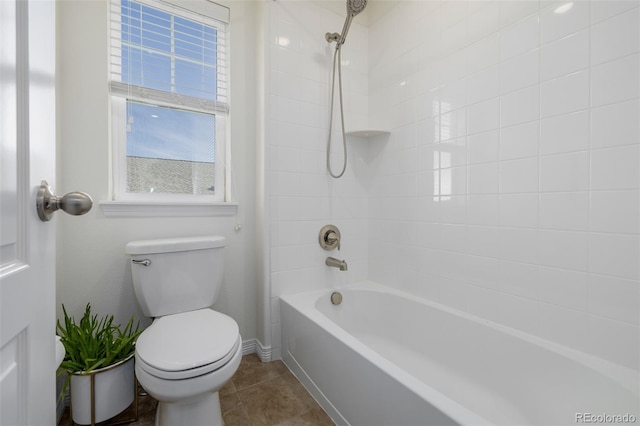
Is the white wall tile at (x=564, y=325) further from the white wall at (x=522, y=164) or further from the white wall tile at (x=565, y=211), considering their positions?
the white wall tile at (x=565, y=211)

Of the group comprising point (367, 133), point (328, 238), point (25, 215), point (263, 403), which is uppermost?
point (367, 133)

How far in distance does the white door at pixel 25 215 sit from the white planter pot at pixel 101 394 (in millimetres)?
763

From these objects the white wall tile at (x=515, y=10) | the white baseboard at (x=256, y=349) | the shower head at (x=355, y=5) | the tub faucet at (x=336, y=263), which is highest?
the shower head at (x=355, y=5)

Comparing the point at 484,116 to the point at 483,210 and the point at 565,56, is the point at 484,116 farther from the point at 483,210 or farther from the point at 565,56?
the point at 483,210

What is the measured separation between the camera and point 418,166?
1.77 metres

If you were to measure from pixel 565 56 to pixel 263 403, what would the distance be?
201 centimetres

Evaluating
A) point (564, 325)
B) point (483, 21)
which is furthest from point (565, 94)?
point (564, 325)

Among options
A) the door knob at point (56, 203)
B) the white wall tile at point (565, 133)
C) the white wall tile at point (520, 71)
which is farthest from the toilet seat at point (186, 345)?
the white wall tile at point (520, 71)

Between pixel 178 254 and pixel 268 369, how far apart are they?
86 cm

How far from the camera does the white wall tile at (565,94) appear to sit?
1.12 m

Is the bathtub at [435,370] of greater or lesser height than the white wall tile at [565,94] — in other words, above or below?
below

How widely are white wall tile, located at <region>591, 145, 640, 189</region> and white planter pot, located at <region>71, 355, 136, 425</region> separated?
2030mm

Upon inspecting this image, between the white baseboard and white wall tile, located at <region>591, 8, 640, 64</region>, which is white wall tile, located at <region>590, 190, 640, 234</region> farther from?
the white baseboard

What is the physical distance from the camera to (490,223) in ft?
4.66
